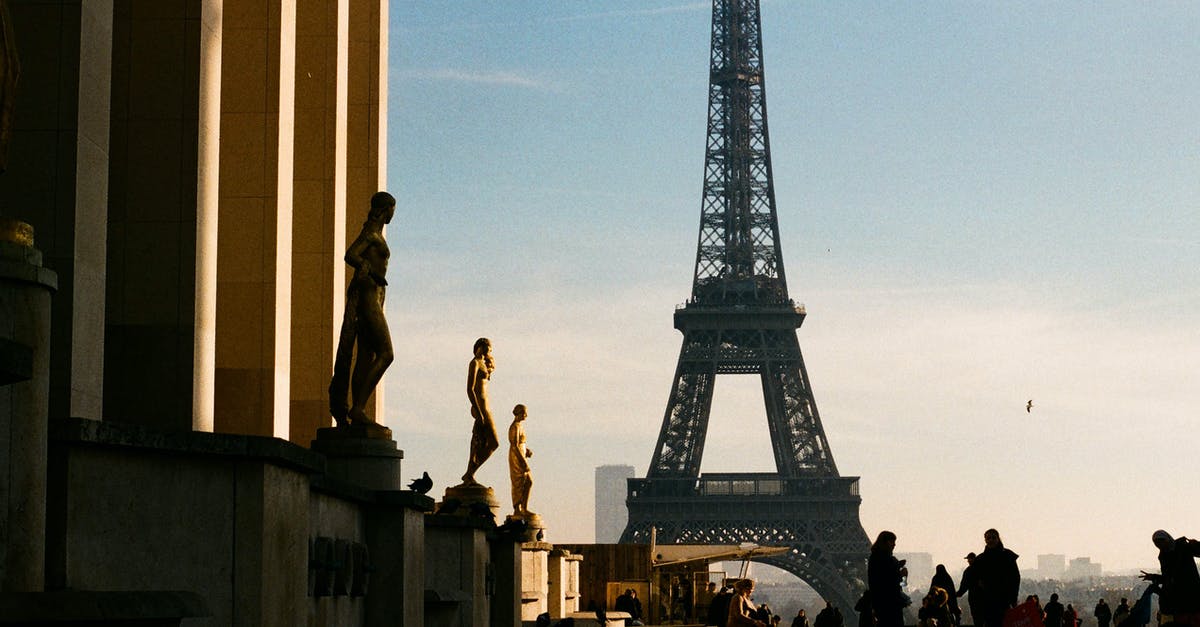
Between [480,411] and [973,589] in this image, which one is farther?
[480,411]

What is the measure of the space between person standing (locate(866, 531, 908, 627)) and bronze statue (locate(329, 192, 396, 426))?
196 inches

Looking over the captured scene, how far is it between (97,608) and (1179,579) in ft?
41.1

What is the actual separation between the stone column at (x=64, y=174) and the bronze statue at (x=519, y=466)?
15.9 m

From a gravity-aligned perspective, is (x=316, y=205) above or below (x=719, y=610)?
above

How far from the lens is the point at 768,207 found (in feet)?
407

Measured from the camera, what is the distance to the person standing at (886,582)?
17953 mm

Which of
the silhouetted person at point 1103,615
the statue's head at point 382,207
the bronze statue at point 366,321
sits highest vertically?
the statue's head at point 382,207

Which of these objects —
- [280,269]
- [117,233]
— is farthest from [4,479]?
[280,269]

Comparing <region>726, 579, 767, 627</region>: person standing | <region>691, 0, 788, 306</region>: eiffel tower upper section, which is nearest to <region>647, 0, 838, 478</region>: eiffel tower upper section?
<region>691, 0, 788, 306</region>: eiffel tower upper section

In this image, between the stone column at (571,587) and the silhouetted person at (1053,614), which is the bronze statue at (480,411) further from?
the stone column at (571,587)

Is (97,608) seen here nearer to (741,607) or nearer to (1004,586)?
(1004,586)

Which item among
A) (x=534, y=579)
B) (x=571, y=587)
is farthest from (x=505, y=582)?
(x=571, y=587)

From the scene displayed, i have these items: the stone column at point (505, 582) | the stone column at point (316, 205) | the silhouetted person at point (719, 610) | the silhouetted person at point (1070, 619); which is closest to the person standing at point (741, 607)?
the stone column at point (505, 582)

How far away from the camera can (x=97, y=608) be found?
26.2 feet
